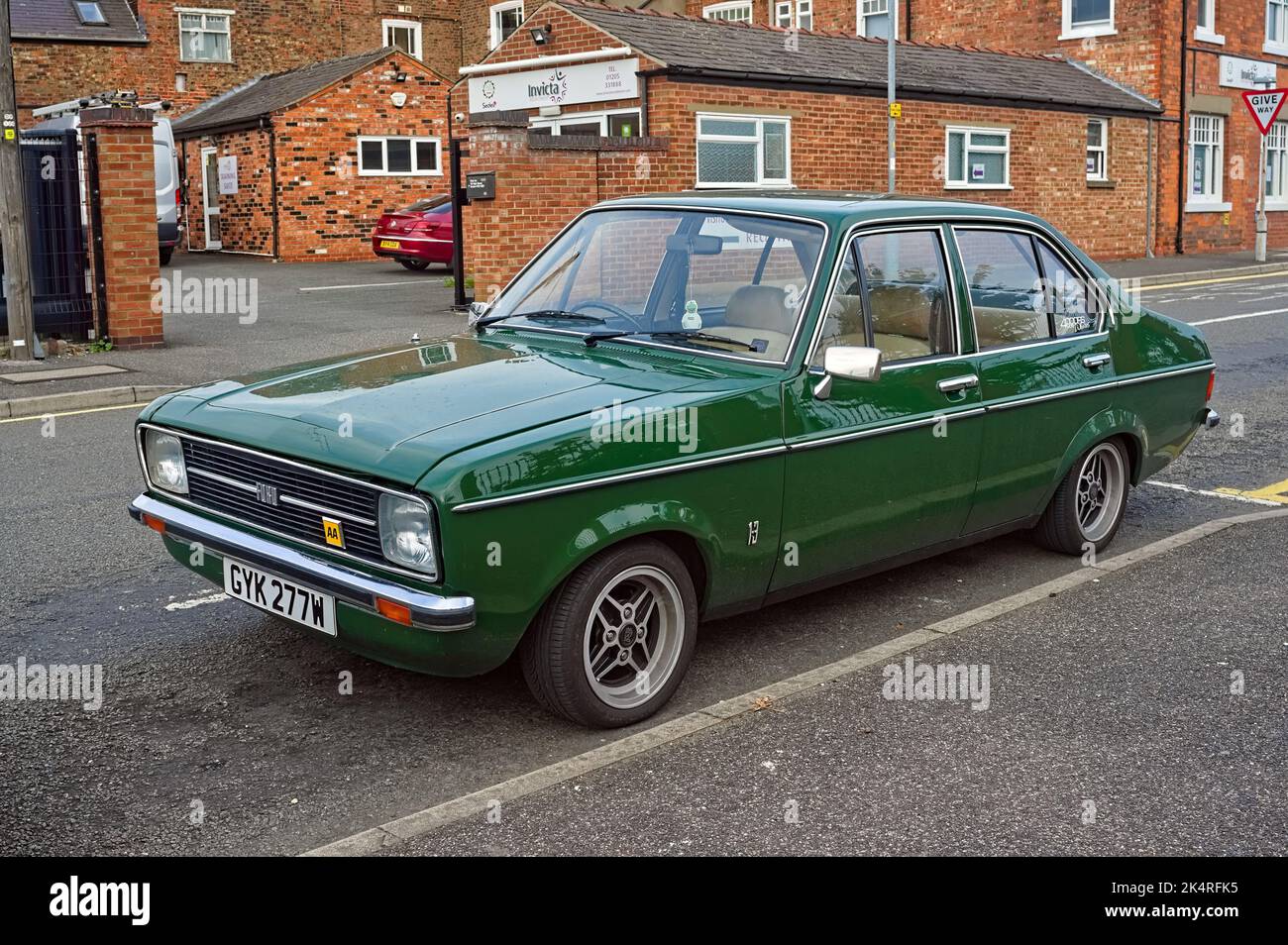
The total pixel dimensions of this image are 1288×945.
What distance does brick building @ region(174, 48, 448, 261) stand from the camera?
97.2ft

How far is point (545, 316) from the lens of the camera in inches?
216

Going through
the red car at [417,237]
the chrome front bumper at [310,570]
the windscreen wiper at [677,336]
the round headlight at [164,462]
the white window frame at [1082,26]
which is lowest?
the chrome front bumper at [310,570]

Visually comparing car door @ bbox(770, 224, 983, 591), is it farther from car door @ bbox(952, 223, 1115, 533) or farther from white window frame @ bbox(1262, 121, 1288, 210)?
white window frame @ bbox(1262, 121, 1288, 210)

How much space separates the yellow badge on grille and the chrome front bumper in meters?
0.07

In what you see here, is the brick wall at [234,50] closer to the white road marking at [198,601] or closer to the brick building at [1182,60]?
the brick building at [1182,60]

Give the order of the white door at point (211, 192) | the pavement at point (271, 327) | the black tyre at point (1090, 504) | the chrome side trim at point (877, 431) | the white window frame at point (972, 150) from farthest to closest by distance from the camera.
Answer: the white door at point (211, 192)
the white window frame at point (972, 150)
the pavement at point (271, 327)
the black tyre at point (1090, 504)
the chrome side trim at point (877, 431)

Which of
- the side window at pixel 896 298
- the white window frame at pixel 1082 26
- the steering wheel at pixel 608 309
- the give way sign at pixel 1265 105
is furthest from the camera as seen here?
the white window frame at pixel 1082 26

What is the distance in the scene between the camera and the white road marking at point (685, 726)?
12.0 ft

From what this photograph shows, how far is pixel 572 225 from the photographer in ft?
19.1

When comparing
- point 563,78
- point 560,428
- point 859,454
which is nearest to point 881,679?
point 859,454

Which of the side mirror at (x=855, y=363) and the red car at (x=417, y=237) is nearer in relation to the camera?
the side mirror at (x=855, y=363)

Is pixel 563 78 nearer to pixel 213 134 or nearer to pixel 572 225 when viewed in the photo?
pixel 213 134

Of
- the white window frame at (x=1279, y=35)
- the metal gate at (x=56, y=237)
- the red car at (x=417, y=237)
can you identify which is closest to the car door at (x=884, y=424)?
the metal gate at (x=56, y=237)

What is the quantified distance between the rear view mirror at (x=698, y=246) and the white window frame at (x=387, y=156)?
26.9 metres
